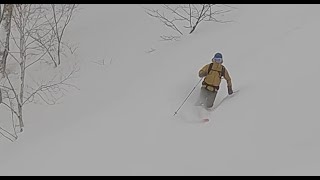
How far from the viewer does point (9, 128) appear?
11.4m

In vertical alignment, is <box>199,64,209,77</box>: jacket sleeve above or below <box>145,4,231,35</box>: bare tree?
below

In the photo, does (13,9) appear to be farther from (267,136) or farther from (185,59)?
(267,136)

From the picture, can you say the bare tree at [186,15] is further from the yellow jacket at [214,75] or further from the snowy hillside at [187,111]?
the yellow jacket at [214,75]

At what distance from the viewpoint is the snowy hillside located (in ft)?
24.6

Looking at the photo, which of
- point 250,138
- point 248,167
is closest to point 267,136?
point 250,138

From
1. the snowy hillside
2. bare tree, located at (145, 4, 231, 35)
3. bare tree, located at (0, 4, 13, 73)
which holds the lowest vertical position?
the snowy hillside

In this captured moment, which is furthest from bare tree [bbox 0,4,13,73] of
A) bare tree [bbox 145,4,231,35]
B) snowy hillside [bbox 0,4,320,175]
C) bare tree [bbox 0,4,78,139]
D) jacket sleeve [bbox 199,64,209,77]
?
jacket sleeve [bbox 199,64,209,77]

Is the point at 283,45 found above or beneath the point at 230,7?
beneath

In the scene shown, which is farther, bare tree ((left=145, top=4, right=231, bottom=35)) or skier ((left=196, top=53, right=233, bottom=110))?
bare tree ((left=145, top=4, right=231, bottom=35))

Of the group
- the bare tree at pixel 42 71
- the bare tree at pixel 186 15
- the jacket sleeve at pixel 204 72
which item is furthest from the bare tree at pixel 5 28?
the jacket sleeve at pixel 204 72

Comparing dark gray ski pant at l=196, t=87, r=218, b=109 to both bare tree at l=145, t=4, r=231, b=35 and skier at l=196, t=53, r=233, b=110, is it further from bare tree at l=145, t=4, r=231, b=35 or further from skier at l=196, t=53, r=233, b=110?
bare tree at l=145, t=4, r=231, b=35

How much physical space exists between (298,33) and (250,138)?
357 cm

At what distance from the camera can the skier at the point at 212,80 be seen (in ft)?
30.9

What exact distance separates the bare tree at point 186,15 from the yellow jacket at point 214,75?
325cm
